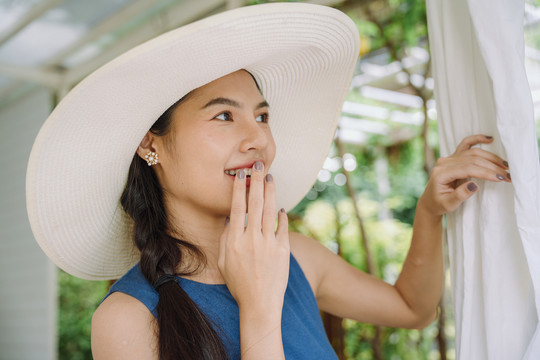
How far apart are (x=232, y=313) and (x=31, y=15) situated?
3.40 m

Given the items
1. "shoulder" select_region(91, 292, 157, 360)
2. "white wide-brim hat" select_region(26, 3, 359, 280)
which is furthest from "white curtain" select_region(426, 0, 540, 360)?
"shoulder" select_region(91, 292, 157, 360)

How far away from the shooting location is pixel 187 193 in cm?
138

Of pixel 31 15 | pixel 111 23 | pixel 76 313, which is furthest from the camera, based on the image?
pixel 76 313

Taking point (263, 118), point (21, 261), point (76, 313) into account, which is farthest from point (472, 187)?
point (76, 313)

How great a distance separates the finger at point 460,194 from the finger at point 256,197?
0.48 meters

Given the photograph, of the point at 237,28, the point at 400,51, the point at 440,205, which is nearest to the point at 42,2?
the point at 400,51

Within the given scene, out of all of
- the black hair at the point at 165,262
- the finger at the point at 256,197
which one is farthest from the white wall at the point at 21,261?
the finger at the point at 256,197

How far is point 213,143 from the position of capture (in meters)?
1.30

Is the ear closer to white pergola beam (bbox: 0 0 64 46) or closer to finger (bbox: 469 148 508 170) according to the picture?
finger (bbox: 469 148 508 170)

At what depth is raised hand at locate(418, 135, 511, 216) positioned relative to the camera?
1.18 meters

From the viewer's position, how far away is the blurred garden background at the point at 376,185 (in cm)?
311

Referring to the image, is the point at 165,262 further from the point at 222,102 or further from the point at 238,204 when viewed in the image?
the point at 222,102

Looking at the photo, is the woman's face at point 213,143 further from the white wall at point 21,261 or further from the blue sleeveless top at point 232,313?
the white wall at point 21,261

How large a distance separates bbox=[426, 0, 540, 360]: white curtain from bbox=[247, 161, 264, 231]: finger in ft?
1.66
